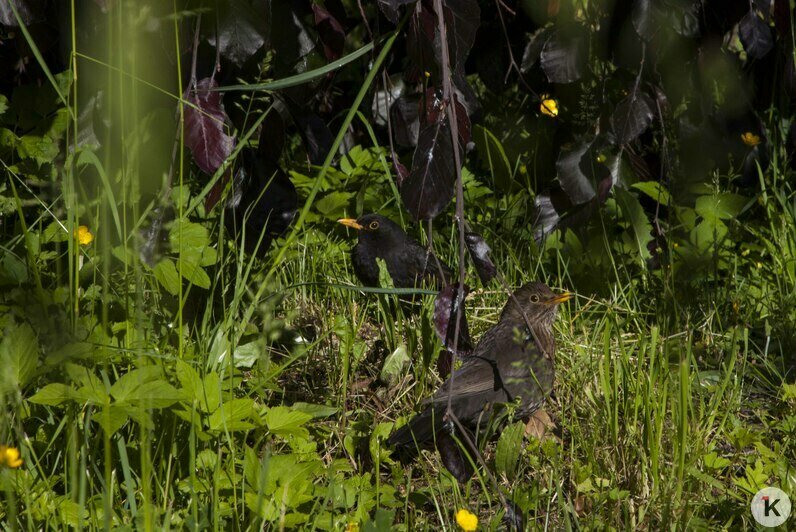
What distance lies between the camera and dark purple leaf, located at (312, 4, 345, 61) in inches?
112

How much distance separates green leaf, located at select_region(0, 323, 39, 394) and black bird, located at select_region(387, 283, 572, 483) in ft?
3.19

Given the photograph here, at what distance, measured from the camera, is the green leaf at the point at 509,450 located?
264 cm

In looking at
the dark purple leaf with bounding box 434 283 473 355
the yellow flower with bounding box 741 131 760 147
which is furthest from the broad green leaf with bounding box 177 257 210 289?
the yellow flower with bounding box 741 131 760 147

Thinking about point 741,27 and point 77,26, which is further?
point 741,27

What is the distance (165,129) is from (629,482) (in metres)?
1.51

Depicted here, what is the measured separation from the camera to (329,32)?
112 inches

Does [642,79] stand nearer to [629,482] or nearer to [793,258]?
[793,258]

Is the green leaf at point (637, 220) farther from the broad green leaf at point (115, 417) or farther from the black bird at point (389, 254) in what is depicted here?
the broad green leaf at point (115, 417)

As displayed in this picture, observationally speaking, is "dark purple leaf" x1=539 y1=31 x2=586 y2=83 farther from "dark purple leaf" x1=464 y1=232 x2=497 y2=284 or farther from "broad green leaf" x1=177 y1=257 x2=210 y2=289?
"broad green leaf" x1=177 y1=257 x2=210 y2=289

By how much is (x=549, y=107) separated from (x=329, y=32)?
1231 millimetres

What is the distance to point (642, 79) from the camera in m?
3.33

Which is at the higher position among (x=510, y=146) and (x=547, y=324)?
(x=510, y=146)

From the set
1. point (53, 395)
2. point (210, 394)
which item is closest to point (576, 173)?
point (210, 394)

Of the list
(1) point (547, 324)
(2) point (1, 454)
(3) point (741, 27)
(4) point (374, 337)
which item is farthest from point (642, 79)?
(2) point (1, 454)
